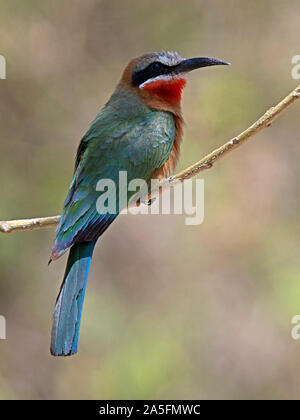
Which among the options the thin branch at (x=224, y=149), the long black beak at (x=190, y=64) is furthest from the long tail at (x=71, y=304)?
the long black beak at (x=190, y=64)

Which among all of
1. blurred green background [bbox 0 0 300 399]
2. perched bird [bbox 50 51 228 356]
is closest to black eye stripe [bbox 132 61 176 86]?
perched bird [bbox 50 51 228 356]

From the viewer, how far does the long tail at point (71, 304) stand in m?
2.14

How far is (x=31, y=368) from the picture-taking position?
4.14 meters

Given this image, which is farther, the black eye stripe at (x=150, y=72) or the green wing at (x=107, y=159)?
the black eye stripe at (x=150, y=72)

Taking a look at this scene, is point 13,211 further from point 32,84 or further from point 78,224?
point 78,224

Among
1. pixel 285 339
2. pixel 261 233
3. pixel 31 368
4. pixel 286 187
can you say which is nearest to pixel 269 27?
pixel 286 187

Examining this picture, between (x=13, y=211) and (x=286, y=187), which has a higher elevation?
(x=286, y=187)

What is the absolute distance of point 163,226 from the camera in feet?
15.1

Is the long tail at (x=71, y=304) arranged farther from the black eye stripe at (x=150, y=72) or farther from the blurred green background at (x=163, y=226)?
the blurred green background at (x=163, y=226)

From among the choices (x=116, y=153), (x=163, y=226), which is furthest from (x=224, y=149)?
(x=163, y=226)

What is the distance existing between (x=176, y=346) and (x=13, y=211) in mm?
1330

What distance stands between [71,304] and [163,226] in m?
2.38

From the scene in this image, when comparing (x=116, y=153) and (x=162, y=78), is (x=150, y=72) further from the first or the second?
(x=116, y=153)

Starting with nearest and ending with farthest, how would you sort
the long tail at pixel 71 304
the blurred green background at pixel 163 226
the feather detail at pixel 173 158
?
the long tail at pixel 71 304 → the feather detail at pixel 173 158 → the blurred green background at pixel 163 226
